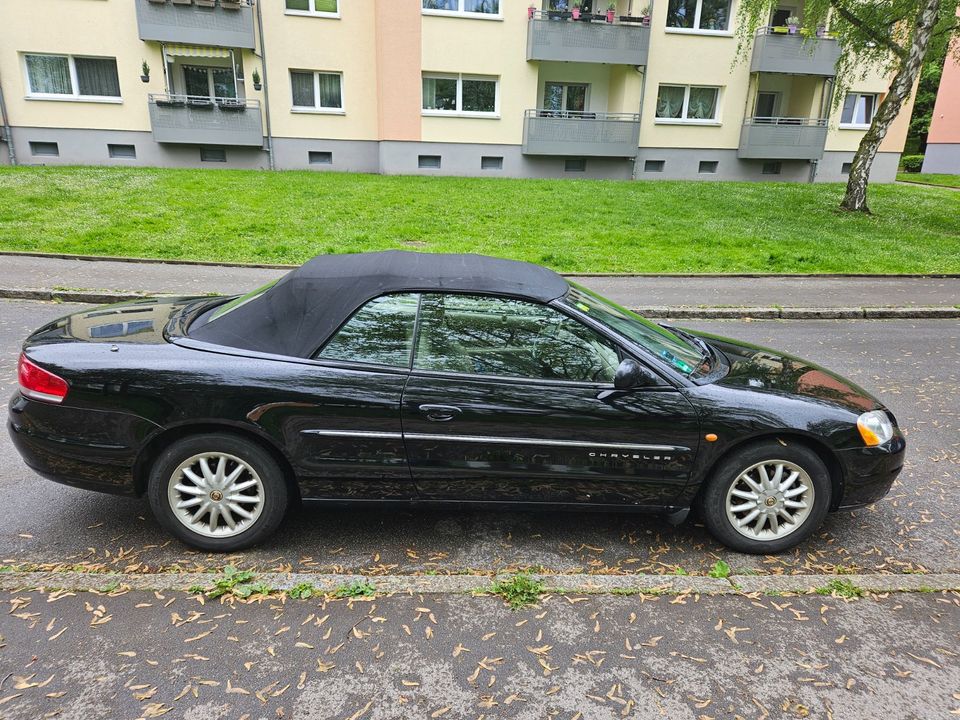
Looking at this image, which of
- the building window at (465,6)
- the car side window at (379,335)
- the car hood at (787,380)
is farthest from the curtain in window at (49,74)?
the car hood at (787,380)

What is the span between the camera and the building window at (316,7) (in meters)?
21.6

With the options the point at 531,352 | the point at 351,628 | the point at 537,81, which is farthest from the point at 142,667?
the point at 537,81

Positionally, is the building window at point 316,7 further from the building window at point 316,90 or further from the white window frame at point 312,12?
the building window at point 316,90

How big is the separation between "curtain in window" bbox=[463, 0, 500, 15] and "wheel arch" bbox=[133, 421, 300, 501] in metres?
22.3

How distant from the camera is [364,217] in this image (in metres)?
15.0

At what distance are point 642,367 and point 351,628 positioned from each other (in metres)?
1.90

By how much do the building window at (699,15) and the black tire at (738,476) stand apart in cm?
2410

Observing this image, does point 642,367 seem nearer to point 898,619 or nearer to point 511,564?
point 511,564

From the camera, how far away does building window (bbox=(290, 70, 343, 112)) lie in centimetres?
2234

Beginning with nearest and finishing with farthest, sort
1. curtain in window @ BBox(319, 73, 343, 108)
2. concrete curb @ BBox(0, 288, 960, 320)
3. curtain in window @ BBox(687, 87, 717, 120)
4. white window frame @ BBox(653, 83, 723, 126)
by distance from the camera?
A: concrete curb @ BBox(0, 288, 960, 320) < curtain in window @ BBox(319, 73, 343, 108) < white window frame @ BBox(653, 83, 723, 126) < curtain in window @ BBox(687, 87, 717, 120)

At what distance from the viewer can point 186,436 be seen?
3.36m

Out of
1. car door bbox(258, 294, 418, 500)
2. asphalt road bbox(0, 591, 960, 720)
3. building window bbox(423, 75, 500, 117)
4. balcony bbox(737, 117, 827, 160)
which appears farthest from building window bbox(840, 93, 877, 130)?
car door bbox(258, 294, 418, 500)

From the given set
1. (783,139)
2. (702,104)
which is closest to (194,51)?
(702,104)

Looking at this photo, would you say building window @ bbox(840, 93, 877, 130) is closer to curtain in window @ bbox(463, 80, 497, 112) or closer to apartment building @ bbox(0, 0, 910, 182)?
apartment building @ bbox(0, 0, 910, 182)
